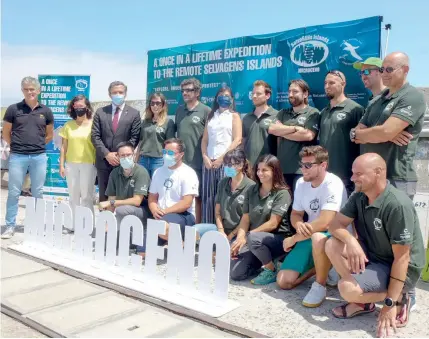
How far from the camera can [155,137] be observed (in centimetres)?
559

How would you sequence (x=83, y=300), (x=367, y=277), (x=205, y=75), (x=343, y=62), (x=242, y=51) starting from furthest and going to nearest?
(x=205, y=75), (x=242, y=51), (x=343, y=62), (x=83, y=300), (x=367, y=277)

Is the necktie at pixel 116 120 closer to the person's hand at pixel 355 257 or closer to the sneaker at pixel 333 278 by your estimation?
the sneaker at pixel 333 278

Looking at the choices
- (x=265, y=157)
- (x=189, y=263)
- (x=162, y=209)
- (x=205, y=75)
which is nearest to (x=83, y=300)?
(x=189, y=263)

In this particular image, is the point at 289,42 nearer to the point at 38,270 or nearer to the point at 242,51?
the point at 242,51

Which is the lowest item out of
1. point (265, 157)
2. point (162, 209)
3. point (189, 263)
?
point (189, 263)

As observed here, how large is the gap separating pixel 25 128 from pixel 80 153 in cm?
80

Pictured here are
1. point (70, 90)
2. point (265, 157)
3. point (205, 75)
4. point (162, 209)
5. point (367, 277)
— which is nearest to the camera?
point (367, 277)

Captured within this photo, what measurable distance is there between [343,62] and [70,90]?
5.14 meters

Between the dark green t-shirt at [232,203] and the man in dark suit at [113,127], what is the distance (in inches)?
62.8

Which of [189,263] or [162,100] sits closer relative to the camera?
[189,263]

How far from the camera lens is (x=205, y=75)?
6770mm

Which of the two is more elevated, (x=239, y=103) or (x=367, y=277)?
(x=239, y=103)

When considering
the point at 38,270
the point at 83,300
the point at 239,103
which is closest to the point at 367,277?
the point at 83,300

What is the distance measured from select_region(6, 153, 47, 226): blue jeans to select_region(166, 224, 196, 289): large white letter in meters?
2.97
